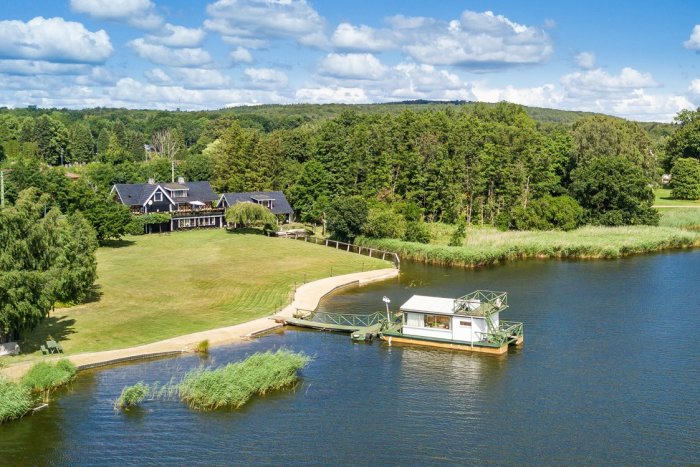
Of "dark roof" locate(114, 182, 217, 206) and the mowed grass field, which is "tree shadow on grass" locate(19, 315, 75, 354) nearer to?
the mowed grass field

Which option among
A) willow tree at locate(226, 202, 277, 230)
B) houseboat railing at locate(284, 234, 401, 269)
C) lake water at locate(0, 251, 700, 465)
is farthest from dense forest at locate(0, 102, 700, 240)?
lake water at locate(0, 251, 700, 465)

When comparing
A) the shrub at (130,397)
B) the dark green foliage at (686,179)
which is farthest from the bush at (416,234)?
the dark green foliage at (686,179)

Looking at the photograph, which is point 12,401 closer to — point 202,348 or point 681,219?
point 202,348

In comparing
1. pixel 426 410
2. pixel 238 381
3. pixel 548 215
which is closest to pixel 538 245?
pixel 548 215

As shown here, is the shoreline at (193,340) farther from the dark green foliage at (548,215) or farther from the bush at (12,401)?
the dark green foliage at (548,215)

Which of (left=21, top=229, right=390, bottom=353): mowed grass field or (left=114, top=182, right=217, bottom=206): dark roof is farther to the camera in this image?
(left=114, top=182, right=217, bottom=206): dark roof

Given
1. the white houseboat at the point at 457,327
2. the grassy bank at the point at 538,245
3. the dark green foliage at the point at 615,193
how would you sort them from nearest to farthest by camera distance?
the white houseboat at the point at 457,327 → the grassy bank at the point at 538,245 → the dark green foliage at the point at 615,193

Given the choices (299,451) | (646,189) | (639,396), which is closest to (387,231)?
(646,189)
